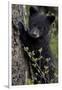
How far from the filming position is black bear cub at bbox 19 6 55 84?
2236 millimetres

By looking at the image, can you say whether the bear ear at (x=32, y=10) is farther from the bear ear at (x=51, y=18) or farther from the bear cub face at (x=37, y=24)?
the bear ear at (x=51, y=18)

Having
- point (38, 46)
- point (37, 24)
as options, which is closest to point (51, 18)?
point (37, 24)

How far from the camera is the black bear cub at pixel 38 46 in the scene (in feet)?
7.34

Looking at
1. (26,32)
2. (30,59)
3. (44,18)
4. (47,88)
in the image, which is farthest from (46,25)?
(47,88)

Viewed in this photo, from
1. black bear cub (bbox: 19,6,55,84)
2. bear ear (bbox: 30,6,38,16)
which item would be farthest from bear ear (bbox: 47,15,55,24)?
bear ear (bbox: 30,6,38,16)

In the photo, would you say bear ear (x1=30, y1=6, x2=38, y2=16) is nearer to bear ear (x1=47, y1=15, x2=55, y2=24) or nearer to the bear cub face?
the bear cub face

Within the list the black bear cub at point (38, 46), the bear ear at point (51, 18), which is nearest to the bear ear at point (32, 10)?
the black bear cub at point (38, 46)

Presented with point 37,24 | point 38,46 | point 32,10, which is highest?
point 32,10

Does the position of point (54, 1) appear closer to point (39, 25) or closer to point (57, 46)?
point (39, 25)

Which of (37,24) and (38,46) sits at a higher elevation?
(37,24)

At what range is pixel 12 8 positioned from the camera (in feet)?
7.25

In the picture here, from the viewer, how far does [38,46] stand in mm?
2264

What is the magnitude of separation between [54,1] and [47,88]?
0.88 m

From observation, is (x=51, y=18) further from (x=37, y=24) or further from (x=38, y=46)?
(x=38, y=46)
